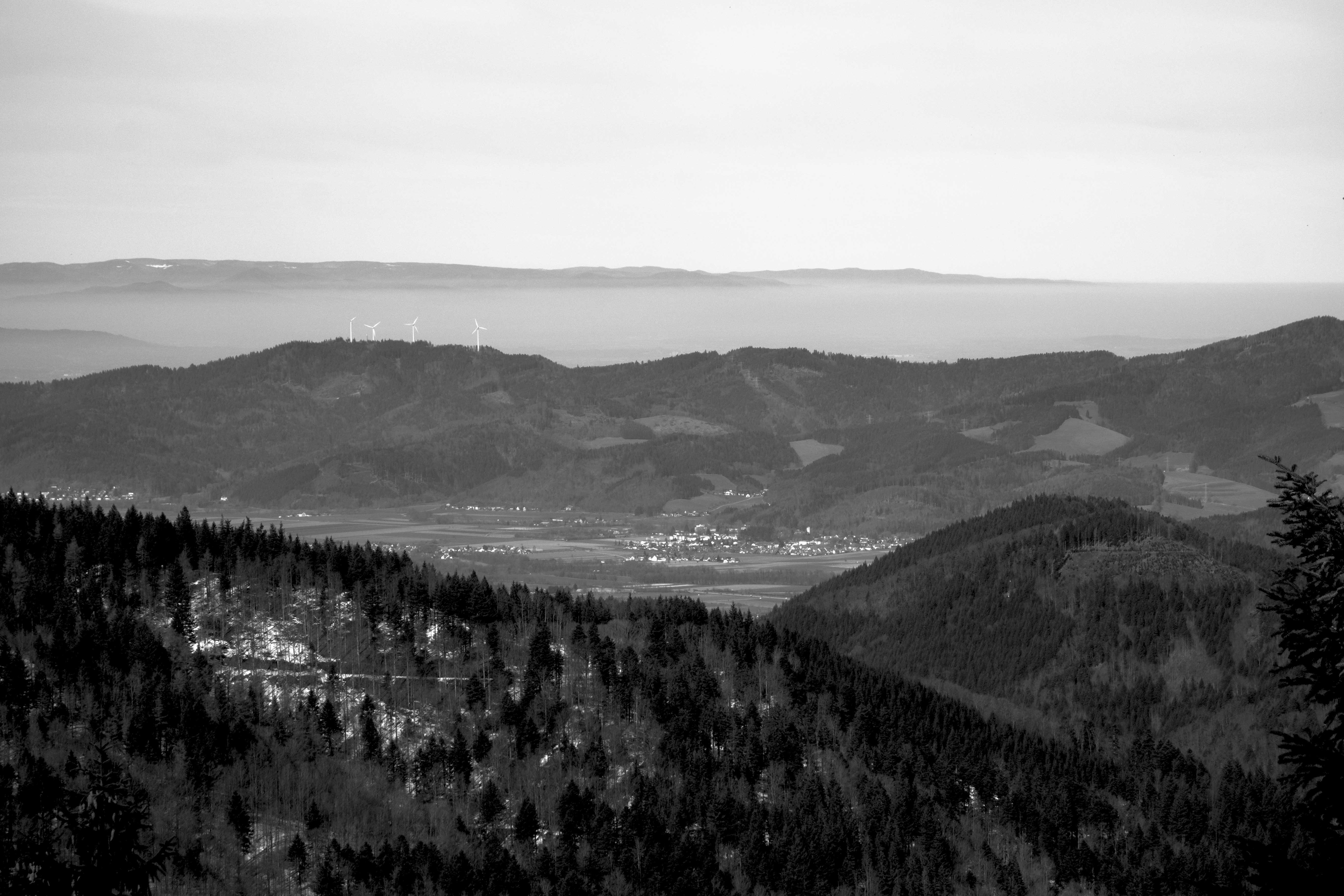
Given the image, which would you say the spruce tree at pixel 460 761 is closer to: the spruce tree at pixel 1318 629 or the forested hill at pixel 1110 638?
the forested hill at pixel 1110 638

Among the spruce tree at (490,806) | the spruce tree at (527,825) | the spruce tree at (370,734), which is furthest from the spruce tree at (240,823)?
the spruce tree at (527,825)

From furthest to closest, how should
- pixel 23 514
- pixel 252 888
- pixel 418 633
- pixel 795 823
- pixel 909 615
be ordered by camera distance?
pixel 909 615, pixel 23 514, pixel 418 633, pixel 795 823, pixel 252 888

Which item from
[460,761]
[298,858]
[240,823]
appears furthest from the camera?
[460,761]

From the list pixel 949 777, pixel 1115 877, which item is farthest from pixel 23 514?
pixel 1115 877

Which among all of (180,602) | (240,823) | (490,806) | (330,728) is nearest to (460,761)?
(490,806)

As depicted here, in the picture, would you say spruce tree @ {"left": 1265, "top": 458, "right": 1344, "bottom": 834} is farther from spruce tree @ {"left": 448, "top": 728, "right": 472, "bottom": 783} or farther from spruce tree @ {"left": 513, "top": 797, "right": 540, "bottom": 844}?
spruce tree @ {"left": 448, "top": 728, "right": 472, "bottom": 783}

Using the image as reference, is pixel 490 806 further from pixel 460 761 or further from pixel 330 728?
pixel 330 728

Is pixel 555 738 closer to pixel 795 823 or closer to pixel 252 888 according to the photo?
pixel 795 823
